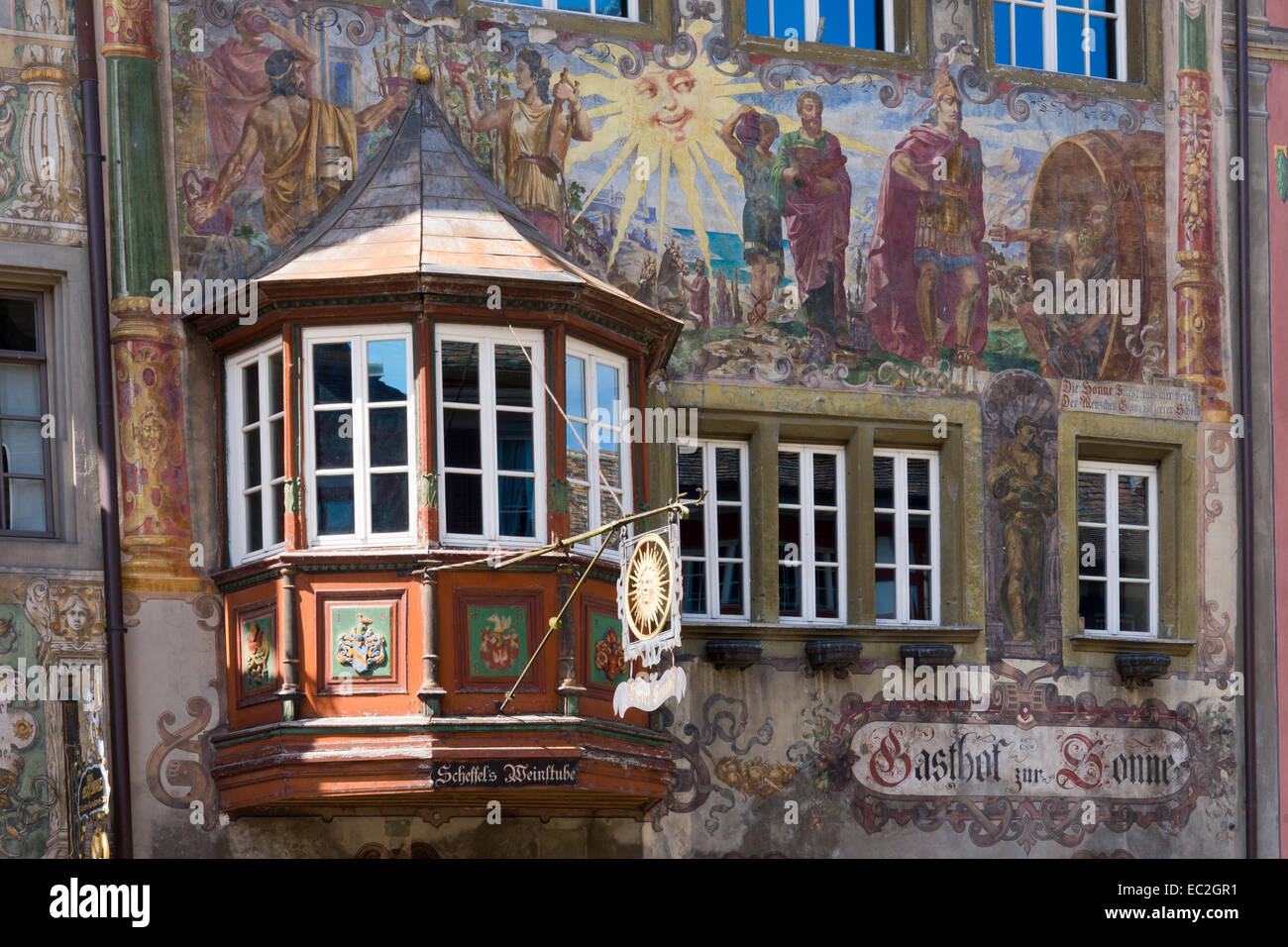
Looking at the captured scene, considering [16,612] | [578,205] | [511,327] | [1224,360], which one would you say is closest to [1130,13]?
[1224,360]

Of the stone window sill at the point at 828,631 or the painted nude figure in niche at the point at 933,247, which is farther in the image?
the painted nude figure in niche at the point at 933,247

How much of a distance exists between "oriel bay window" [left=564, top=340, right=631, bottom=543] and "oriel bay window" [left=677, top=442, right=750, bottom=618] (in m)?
1.31

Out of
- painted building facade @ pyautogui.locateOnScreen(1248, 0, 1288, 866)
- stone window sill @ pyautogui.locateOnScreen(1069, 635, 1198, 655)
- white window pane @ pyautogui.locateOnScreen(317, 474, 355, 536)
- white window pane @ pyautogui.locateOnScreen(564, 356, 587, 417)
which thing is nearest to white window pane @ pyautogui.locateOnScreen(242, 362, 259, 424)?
white window pane @ pyautogui.locateOnScreen(317, 474, 355, 536)

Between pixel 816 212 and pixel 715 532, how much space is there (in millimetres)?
2690

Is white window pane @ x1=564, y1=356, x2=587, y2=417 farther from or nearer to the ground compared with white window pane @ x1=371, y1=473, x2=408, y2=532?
farther from the ground

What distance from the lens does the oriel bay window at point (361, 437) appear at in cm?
1970

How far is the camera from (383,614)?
19.5m

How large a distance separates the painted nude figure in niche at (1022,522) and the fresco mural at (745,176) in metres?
0.70

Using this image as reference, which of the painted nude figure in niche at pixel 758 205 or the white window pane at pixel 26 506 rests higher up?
the painted nude figure in niche at pixel 758 205

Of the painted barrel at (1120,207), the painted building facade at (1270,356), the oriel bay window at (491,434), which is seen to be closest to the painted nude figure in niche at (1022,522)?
the painted barrel at (1120,207)

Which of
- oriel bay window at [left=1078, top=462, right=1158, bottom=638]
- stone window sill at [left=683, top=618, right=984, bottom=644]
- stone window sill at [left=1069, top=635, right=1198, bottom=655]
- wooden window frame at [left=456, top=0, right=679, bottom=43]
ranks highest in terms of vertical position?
wooden window frame at [left=456, top=0, right=679, bottom=43]

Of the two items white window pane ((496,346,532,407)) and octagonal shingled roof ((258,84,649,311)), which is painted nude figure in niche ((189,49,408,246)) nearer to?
octagonal shingled roof ((258,84,649,311))

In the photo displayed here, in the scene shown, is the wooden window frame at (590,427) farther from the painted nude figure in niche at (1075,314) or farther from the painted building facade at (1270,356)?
the painted building facade at (1270,356)

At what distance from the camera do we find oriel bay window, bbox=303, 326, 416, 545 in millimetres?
19703
